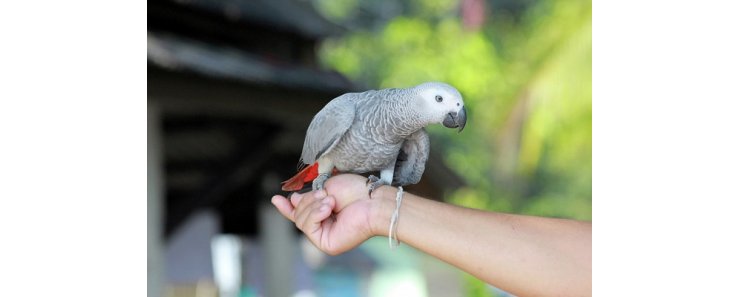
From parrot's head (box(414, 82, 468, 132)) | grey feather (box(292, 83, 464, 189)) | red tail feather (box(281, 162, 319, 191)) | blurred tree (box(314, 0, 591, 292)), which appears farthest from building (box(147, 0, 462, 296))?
blurred tree (box(314, 0, 591, 292))

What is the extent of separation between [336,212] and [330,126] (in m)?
0.14

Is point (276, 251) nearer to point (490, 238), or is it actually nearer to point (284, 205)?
point (284, 205)

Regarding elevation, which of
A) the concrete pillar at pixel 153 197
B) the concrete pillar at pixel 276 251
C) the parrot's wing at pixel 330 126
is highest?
the parrot's wing at pixel 330 126

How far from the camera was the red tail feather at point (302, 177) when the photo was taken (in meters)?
1.01

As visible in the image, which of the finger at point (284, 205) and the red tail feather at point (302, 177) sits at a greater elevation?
the red tail feather at point (302, 177)

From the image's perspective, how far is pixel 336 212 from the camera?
1.02 meters

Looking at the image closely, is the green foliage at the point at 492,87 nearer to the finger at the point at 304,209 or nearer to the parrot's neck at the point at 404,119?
the finger at the point at 304,209

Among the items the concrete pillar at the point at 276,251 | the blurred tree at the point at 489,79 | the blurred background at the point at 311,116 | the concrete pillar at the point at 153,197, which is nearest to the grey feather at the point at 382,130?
the blurred background at the point at 311,116

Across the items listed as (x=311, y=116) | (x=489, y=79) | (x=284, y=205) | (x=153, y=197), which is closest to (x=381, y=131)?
(x=284, y=205)

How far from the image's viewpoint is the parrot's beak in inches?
33.9
